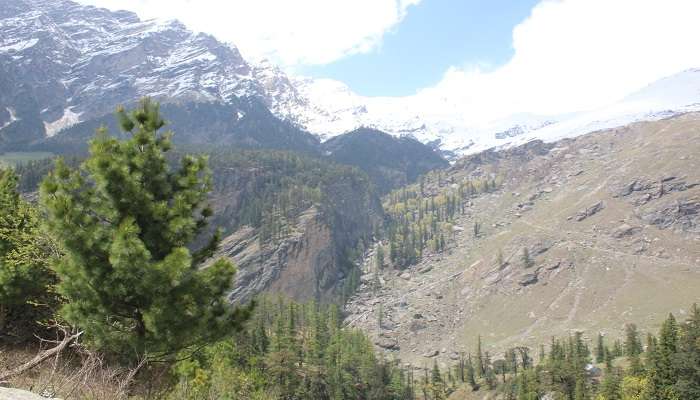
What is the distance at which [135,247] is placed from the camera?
13.2 metres

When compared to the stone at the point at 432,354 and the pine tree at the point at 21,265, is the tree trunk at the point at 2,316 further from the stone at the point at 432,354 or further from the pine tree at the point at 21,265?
the stone at the point at 432,354

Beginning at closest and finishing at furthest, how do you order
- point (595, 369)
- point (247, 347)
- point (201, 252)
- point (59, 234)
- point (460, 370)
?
point (59, 234), point (201, 252), point (247, 347), point (595, 369), point (460, 370)

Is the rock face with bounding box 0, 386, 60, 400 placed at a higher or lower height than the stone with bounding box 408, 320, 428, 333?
higher

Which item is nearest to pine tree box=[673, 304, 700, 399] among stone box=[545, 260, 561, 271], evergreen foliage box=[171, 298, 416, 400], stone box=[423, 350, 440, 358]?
evergreen foliage box=[171, 298, 416, 400]

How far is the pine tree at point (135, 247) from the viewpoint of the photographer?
13.8m

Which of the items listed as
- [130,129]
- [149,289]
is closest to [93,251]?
[149,289]

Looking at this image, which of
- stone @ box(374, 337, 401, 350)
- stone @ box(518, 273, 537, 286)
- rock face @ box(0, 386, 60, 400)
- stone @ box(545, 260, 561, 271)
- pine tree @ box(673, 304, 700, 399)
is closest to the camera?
rock face @ box(0, 386, 60, 400)

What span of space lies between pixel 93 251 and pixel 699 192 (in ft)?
791

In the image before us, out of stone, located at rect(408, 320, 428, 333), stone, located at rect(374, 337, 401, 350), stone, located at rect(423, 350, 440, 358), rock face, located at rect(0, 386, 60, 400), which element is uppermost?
rock face, located at rect(0, 386, 60, 400)

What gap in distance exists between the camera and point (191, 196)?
15859mm

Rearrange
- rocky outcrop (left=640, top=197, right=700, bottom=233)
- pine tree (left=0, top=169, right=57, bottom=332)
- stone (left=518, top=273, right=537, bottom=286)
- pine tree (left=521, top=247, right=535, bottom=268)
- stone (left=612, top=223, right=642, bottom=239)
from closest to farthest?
1. pine tree (left=0, top=169, right=57, bottom=332)
2. stone (left=518, top=273, right=537, bottom=286)
3. rocky outcrop (left=640, top=197, right=700, bottom=233)
4. stone (left=612, top=223, right=642, bottom=239)
5. pine tree (left=521, top=247, right=535, bottom=268)

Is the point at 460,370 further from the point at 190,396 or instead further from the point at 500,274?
the point at 190,396

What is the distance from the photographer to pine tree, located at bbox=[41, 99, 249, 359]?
45.3ft

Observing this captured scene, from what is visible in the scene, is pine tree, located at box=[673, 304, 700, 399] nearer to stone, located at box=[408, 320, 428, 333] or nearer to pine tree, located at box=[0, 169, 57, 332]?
pine tree, located at box=[0, 169, 57, 332]
